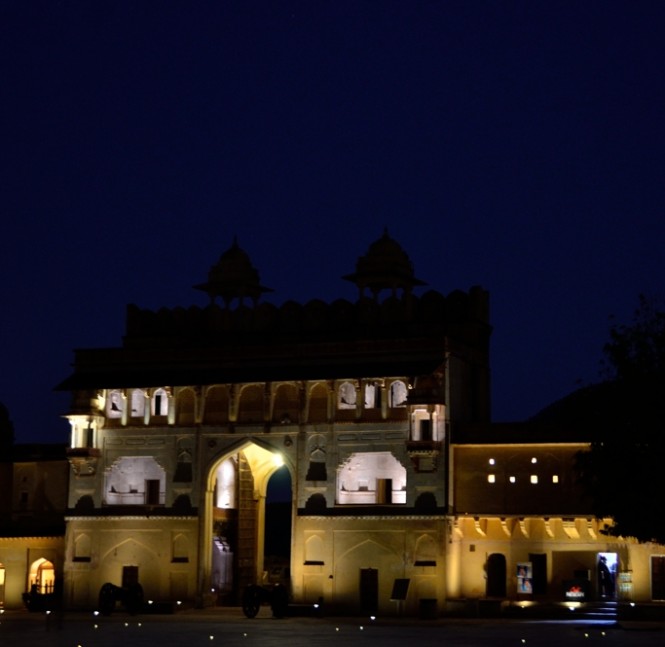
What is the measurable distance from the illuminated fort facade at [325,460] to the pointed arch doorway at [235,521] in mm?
70

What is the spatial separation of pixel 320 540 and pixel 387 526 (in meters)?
2.35

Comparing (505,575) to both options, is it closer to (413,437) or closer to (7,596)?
(413,437)

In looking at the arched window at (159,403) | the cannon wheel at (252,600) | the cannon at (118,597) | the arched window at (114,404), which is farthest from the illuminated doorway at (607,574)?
the arched window at (114,404)

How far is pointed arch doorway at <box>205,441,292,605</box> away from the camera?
4800 centimetres

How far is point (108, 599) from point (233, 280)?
1222 cm

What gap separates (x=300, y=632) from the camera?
3672 cm

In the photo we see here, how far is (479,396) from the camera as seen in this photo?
158 ft

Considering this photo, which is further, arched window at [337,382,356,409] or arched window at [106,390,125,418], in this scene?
arched window at [106,390,125,418]

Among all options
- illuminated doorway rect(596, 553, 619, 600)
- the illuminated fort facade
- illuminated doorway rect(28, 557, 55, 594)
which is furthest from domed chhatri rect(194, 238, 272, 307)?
illuminated doorway rect(596, 553, 619, 600)

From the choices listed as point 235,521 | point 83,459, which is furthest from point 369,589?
point 83,459

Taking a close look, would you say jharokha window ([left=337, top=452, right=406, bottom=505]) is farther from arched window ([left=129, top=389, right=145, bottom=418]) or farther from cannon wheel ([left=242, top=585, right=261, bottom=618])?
arched window ([left=129, top=389, right=145, bottom=418])

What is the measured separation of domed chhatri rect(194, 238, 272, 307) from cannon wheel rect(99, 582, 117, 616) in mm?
11431

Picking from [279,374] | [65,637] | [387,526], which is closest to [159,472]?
[279,374]

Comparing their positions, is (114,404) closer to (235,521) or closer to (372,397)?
(235,521)
